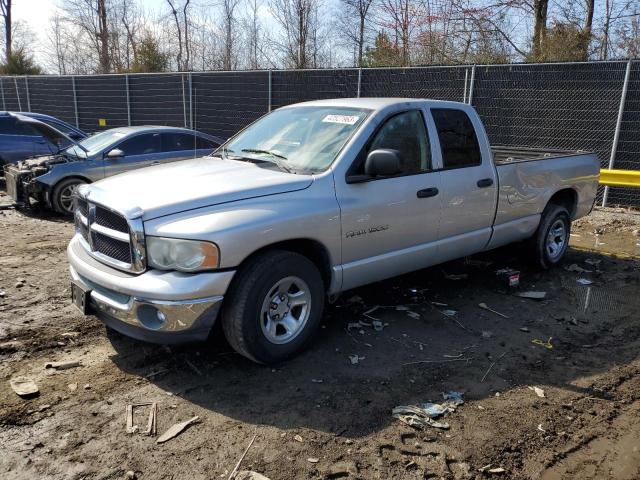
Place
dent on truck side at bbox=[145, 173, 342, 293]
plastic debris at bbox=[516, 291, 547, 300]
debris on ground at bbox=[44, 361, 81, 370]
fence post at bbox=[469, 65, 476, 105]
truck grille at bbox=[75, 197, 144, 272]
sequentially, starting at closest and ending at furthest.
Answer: dent on truck side at bbox=[145, 173, 342, 293] → truck grille at bbox=[75, 197, 144, 272] → debris on ground at bbox=[44, 361, 81, 370] → plastic debris at bbox=[516, 291, 547, 300] → fence post at bbox=[469, 65, 476, 105]

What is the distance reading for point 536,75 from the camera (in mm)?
10688

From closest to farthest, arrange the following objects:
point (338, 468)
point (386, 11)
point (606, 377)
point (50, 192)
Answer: point (338, 468), point (606, 377), point (50, 192), point (386, 11)

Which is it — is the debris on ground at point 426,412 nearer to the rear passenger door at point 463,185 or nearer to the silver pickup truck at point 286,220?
the silver pickup truck at point 286,220

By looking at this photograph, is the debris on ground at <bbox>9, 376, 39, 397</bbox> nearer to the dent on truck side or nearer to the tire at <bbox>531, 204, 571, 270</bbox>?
the dent on truck side

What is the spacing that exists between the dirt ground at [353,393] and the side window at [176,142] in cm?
438

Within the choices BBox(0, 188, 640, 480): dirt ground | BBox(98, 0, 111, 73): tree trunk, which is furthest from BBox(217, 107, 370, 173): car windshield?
BBox(98, 0, 111, 73): tree trunk

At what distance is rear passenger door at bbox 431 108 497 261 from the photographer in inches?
199

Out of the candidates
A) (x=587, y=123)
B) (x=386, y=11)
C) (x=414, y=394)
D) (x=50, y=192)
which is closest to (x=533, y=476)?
(x=414, y=394)

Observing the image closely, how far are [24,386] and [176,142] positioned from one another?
6684mm

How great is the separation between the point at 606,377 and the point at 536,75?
8.14 meters

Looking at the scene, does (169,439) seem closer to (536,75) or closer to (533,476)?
(533,476)

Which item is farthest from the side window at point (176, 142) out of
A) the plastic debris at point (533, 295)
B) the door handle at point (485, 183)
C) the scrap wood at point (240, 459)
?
the scrap wood at point (240, 459)

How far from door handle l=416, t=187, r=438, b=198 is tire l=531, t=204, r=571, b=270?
219 cm

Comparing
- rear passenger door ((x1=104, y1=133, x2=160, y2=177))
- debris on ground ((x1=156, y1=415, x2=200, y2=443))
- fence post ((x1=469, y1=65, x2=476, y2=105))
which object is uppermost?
fence post ((x1=469, y1=65, x2=476, y2=105))
